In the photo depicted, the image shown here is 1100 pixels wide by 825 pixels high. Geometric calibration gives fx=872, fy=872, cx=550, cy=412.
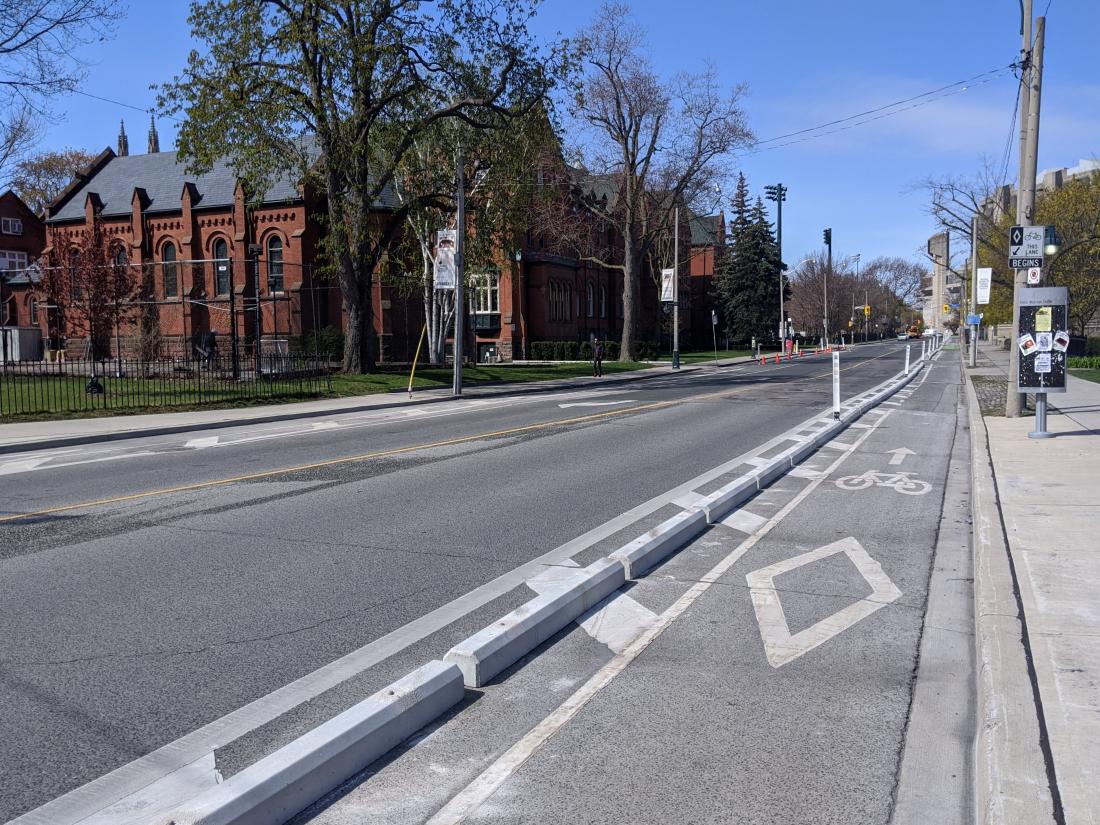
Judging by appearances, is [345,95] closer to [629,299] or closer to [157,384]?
[157,384]

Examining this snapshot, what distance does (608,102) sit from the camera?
44.8 m

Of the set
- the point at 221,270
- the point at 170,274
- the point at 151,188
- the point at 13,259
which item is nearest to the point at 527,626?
the point at 221,270

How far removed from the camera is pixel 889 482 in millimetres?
11008

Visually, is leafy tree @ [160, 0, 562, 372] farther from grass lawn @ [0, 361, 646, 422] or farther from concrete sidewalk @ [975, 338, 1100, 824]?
concrete sidewalk @ [975, 338, 1100, 824]

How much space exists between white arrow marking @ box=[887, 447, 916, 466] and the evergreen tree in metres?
64.4

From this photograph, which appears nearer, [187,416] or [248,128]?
[187,416]

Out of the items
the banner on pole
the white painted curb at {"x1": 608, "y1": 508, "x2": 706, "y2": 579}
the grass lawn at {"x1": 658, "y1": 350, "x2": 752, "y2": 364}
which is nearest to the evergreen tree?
the grass lawn at {"x1": 658, "y1": 350, "x2": 752, "y2": 364}

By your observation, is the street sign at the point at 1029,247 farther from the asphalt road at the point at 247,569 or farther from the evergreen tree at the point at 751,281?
the evergreen tree at the point at 751,281

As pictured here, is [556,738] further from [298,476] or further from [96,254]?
[96,254]

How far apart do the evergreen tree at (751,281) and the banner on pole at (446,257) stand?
53950mm

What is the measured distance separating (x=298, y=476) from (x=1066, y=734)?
30.4 feet

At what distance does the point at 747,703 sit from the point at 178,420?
17145mm

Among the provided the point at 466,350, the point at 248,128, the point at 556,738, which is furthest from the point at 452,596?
the point at 466,350

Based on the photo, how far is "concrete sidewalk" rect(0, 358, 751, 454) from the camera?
620 inches
